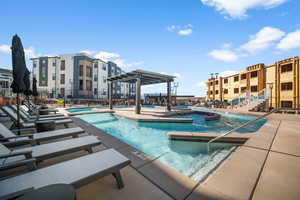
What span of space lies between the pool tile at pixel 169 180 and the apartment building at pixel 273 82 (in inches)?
649

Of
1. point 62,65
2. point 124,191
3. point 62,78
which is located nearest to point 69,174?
point 124,191

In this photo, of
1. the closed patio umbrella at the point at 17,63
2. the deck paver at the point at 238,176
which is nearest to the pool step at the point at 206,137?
the deck paver at the point at 238,176

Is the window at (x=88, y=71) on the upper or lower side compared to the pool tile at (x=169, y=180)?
upper

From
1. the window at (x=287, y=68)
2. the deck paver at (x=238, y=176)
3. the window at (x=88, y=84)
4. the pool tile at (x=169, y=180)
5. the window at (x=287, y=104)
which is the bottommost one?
the pool tile at (x=169, y=180)

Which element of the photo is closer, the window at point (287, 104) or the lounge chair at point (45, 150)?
the lounge chair at point (45, 150)

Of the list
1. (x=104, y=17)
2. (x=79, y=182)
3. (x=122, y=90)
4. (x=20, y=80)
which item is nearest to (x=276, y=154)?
(x=79, y=182)

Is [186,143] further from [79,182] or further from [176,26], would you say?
[176,26]

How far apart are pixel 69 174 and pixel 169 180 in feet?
4.97

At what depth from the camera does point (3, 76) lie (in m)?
19.2

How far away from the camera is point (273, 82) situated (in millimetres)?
19797

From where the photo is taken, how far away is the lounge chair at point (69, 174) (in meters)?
1.32

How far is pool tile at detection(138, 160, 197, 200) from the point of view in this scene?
1.84 meters

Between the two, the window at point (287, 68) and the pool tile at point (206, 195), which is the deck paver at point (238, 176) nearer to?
the pool tile at point (206, 195)

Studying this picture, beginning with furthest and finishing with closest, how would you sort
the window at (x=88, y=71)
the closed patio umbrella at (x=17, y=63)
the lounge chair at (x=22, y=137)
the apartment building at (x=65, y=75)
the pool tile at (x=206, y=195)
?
the window at (x=88, y=71), the apartment building at (x=65, y=75), the closed patio umbrella at (x=17, y=63), the lounge chair at (x=22, y=137), the pool tile at (x=206, y=195)
